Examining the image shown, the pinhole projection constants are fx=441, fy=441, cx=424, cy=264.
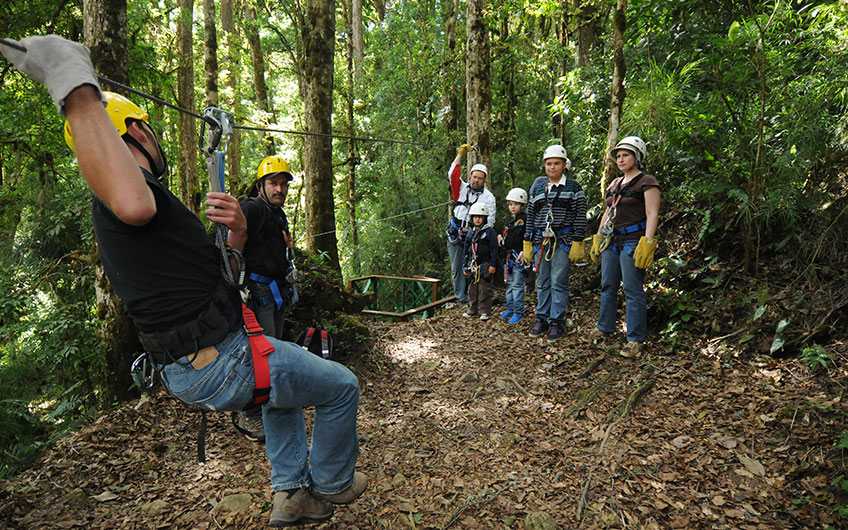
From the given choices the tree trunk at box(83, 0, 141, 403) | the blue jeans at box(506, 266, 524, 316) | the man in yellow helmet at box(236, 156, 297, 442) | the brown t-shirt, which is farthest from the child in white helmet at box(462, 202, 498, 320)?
the tree trunk at box(83, 0, 141, 403)

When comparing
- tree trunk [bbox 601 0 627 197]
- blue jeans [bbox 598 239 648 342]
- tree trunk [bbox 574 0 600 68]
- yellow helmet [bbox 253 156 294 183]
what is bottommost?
blue jeans [bbox 598 239 648 342]

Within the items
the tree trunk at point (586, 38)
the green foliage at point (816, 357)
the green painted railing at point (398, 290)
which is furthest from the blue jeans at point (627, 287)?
the tree trunk at point (586, 38)

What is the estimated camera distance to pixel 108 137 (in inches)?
58.9

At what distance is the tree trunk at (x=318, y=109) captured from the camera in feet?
25.1

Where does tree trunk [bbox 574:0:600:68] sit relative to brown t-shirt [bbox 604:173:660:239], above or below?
above

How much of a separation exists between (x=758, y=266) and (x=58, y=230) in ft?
30.3

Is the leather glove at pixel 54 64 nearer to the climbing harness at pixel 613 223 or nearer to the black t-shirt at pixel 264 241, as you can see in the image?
the black t-shirt at pixel 264 241

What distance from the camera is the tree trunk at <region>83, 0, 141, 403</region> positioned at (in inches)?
165

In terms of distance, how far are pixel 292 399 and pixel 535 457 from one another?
7.04 feet

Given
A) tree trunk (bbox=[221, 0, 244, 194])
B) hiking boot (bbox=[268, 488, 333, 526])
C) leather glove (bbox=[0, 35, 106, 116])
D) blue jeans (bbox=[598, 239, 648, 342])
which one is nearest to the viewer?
leather glove (bbox=[0, 35, 106, 116])

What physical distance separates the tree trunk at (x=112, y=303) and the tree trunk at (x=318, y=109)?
3466 millimetres

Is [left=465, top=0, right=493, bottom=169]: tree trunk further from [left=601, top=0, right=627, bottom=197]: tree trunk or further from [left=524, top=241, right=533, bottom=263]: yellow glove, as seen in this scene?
[left=524, top=241, right=533, bottom=263]: yellow glove

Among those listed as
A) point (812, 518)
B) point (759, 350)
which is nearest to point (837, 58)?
point (759, 350)

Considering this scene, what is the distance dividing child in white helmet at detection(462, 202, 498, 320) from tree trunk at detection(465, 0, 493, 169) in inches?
67.6
